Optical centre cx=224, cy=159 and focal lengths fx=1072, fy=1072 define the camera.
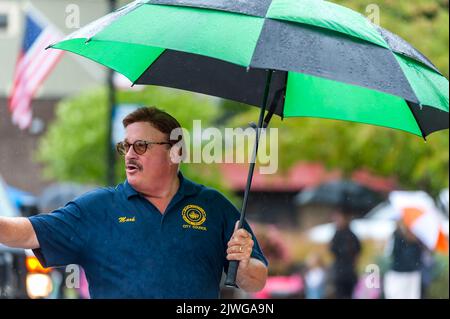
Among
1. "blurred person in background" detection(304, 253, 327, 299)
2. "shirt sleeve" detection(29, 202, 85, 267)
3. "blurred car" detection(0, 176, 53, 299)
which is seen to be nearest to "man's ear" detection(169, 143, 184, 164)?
"shirt sleeve" detection(29, 202, 85, 267)

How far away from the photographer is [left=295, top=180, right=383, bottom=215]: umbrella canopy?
18.3 meters

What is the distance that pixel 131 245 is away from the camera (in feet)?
15.0

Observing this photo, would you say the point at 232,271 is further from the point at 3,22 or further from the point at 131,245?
the point at 3,22

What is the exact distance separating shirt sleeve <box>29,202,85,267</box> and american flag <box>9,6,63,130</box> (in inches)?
311

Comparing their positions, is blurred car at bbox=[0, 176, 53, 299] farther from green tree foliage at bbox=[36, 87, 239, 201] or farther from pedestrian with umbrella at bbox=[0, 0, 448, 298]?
green tree foliage at bbox=[36, 87, 239, 201]

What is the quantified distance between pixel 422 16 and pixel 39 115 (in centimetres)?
2858

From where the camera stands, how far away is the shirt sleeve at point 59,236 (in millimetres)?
4586

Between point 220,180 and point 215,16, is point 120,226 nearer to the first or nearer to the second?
point 215,16

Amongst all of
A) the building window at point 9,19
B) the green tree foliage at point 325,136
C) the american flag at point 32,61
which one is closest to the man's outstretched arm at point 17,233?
the green tree foliage at point 325,136

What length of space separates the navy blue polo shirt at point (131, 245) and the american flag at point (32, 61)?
25.9 ft

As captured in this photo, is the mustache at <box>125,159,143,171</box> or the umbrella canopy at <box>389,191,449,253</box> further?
the umbrella canopy at <box>389,191,449,253</box>

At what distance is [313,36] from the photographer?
4363mm

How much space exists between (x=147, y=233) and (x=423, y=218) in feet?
27.4
